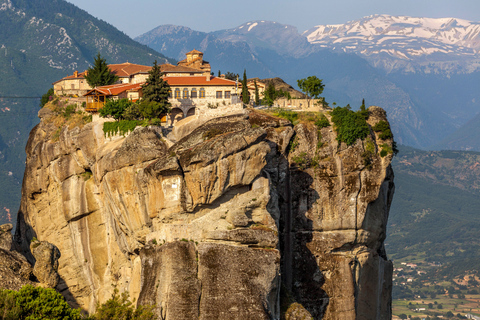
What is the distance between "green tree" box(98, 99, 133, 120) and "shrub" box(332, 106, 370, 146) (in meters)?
23.3

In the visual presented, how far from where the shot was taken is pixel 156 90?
87.1 m

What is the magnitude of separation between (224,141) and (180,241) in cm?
974

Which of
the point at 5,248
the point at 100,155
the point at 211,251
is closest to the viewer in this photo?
the point at 211,251

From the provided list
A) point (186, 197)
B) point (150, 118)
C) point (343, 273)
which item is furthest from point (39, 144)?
point (343, 273)

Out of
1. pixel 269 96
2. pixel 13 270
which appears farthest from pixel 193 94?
pixel 13 270

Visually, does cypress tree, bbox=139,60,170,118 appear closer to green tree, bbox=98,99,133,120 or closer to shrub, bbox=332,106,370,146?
green tree, bbox=98,99,133,120

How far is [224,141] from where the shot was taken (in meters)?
68.9

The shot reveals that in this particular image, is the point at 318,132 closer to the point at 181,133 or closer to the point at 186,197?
the point at 181,133

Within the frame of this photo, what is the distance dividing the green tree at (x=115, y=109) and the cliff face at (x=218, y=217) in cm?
169

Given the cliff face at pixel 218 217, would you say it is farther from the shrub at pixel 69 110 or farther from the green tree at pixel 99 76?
the green tree at pixel 99 76

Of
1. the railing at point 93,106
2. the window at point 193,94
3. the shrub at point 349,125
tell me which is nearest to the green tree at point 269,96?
the window at point 193,94

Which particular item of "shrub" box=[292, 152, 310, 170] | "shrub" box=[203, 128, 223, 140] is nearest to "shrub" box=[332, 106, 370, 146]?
"shrub" box=[292, 152, 310, 170]

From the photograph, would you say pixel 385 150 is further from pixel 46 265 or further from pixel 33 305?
pixel 33 305

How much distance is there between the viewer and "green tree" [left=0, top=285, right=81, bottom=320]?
178ft
